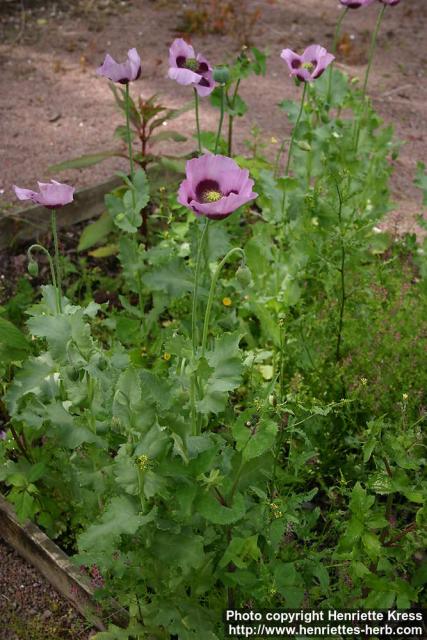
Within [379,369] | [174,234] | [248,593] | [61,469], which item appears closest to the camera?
[248,593]

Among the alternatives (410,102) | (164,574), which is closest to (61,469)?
(164,574)

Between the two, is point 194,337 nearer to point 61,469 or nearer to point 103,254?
point 61,469

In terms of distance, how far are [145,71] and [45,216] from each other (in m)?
2.48

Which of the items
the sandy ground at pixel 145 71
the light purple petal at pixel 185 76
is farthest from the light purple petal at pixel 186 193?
the sandy ground at pixel 145 71

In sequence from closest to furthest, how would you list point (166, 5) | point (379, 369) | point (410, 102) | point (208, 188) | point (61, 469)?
point (208, 188) → point (61, 469) → point (379, 369) → point (410, 102) → point (166, 5)

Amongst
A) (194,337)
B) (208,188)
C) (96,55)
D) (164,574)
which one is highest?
(208,188)

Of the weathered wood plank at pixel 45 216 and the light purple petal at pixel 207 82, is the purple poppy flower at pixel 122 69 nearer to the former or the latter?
the light purple petal at pixel 207 82

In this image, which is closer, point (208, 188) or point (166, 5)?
point (208, 188)

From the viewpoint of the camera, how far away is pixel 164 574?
78.2 inches

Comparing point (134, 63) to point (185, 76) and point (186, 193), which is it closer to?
point (185, 76)

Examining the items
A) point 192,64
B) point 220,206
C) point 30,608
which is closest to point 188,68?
point 192,64

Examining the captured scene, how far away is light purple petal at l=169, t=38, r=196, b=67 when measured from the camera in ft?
8.38

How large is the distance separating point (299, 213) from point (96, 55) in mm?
3522

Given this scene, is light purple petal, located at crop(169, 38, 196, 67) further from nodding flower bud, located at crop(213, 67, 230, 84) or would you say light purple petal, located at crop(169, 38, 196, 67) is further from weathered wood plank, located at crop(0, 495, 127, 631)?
weathered wood plank, located at crop(0, 495, 127, 631)
